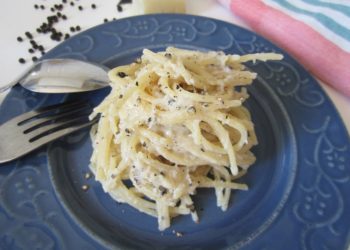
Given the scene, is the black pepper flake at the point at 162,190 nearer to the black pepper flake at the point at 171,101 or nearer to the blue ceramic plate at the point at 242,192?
the blue ceramic plate at the point at 242,192

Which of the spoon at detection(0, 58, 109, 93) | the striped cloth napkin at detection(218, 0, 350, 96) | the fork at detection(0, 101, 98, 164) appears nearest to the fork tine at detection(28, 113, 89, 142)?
the fork at detection(0, 101, 98, 164)

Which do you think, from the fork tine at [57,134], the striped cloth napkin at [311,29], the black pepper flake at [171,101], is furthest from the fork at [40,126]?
the striped cloth napkin at [311,29]

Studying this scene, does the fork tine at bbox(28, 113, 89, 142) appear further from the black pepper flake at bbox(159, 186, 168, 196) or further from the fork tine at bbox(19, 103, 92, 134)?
the black pepper flake at bbox(159, 186, 168, 196)

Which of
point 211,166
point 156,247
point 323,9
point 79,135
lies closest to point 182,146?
point 211,166

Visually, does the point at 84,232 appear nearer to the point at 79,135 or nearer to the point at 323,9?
the point at 79,135

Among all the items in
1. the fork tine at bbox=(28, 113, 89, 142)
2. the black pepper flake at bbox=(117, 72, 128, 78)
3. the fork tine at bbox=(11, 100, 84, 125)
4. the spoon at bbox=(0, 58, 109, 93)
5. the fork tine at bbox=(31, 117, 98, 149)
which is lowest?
the fork tine at bbox=(31, 117, 98, 149)

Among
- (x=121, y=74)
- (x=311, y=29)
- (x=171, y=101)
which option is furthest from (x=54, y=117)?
(x=311, y=29)
